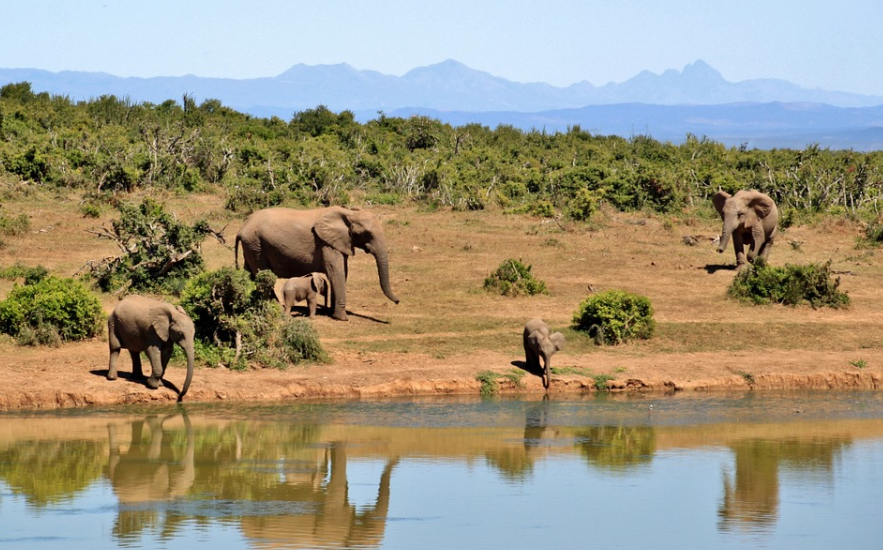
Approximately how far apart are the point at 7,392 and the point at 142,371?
1.87 meters

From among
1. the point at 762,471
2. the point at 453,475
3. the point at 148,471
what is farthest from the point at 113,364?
the point at 762,471

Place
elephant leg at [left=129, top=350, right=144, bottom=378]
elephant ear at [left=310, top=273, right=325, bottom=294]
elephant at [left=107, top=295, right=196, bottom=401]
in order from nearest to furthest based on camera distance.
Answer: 1. elephant at [left=107, top=295, right=196, bottom=401]
2. elephant leg at [left=129, top=350, right=144, bottom=378]
3. elephant ear at [left=310, top=273, right=325, bottom=294]

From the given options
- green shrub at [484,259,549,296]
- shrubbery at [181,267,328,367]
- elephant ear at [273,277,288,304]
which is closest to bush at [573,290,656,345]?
green shrub at [484,259,549,296]

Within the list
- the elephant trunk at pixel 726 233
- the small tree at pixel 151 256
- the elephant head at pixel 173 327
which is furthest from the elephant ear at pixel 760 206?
the elephant head at pixel 173 327

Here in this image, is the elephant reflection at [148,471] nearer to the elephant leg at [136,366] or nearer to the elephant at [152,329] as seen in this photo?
the elephant at [152,329]

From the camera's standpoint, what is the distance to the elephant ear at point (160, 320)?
1792 cm

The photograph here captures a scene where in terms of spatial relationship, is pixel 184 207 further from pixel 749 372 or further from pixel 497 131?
pixel 497 131

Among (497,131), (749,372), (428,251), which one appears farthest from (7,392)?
(497,131)

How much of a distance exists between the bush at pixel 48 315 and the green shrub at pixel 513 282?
7908 mm

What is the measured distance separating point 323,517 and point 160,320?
18.8 feet

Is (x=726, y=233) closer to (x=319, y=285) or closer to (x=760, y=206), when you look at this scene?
(x=760, y=206)

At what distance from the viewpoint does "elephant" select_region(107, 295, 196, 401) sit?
58.8 feet

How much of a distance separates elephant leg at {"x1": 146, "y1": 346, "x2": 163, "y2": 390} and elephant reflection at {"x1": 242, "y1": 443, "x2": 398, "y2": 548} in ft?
12.4

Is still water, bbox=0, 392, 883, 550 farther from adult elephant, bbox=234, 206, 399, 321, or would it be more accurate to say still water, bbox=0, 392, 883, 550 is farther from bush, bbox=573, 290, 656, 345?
adult elephant, bbox=234, 206, 399, 321
